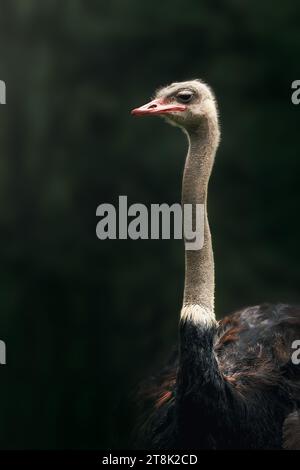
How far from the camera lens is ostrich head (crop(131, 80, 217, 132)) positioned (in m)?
2.94

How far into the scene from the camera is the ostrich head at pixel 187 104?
294 cm

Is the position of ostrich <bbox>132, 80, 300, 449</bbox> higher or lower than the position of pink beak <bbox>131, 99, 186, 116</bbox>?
lower

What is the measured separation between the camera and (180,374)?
2.91m

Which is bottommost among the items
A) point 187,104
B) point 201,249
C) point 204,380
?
point 204,380

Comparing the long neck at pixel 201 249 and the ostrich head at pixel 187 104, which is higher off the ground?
the ostrich head at pixel 187 104

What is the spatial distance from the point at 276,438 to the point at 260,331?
0.34m

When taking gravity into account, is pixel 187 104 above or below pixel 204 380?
above

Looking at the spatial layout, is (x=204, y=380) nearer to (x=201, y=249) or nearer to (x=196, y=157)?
(x=201, y=249)

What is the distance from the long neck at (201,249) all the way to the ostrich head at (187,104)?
16 millimetres

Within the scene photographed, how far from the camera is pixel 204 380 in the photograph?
2.88 m

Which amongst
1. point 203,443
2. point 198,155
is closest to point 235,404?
point 203,443

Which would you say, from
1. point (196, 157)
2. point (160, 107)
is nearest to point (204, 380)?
point (196, 157)

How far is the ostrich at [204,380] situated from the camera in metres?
2.89

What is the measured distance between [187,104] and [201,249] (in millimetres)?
294
